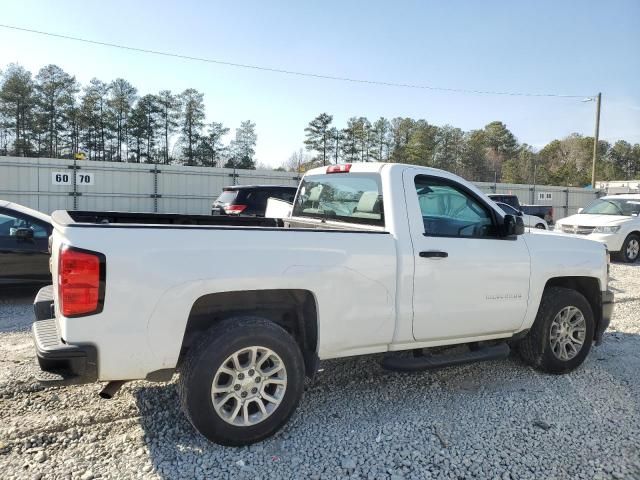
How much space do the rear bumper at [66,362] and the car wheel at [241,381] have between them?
529 millimetres

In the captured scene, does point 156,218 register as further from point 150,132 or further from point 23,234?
point 150,132

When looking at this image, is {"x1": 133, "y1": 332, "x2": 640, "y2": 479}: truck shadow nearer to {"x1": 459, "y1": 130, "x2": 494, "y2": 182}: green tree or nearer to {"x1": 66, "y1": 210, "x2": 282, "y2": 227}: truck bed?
{"x1": 66, "y1": 210, "x2": 282, "y2": 227}: truck bed

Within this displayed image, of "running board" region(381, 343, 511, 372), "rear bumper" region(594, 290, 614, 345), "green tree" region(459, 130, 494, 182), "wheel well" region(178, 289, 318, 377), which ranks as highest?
"green tree" region(459, 130, 494, 182)

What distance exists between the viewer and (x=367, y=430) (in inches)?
137

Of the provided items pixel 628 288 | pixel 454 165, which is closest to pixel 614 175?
pixel 454 165

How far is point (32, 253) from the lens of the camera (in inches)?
261

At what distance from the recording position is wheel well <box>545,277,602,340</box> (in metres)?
4.77

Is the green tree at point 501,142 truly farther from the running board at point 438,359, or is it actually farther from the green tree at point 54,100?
the running board at point 438,359

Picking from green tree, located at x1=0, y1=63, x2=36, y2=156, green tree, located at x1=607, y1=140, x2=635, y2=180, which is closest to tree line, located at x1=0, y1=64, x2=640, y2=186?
green tree, located at x1=0, y1=63, x2=36, y2=156

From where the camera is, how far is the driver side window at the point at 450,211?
12.8ft

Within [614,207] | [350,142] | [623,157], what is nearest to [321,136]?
[350,142]

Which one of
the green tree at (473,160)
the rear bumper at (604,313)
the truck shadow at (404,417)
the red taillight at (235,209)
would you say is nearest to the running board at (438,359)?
the truck shadow at (404,417)

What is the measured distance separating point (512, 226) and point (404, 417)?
1746 mm

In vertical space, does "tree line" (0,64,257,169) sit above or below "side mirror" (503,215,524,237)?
above
